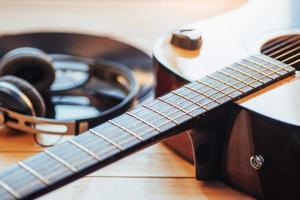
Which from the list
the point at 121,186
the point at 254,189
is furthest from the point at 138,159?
the point at 254,189

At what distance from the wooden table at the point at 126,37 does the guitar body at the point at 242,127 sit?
27 millimetres

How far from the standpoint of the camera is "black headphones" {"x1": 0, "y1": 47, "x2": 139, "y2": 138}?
0.71 m

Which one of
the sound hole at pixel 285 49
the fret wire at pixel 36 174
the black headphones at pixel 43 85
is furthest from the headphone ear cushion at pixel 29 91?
the sound hole at pixel 285 49

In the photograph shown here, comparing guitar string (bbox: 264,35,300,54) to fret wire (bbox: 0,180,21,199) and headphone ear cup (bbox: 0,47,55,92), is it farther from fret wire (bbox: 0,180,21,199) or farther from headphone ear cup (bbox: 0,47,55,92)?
fret wire (bbox: 0,180,21,199)

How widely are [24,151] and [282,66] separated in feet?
1.27

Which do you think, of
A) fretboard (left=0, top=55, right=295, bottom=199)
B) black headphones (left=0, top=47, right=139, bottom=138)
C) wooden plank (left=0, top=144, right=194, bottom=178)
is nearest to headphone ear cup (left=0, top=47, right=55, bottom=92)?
black headphones (left=0, top=47, right=139, bottom=138)

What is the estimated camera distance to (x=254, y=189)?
0.64 meters

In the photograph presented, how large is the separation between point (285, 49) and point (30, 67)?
0.39m

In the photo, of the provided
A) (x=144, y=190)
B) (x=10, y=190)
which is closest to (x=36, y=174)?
(x=10, y=190)

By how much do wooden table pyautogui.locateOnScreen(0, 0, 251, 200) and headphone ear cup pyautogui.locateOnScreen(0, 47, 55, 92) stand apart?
89 millimetres

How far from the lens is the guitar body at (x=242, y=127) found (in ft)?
1.92

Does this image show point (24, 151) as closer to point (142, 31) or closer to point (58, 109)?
point (58, 109)

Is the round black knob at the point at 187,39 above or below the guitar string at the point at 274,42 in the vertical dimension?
above

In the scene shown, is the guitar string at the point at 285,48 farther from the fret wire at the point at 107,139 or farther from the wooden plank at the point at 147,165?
the fret wire at the point at 107,139
